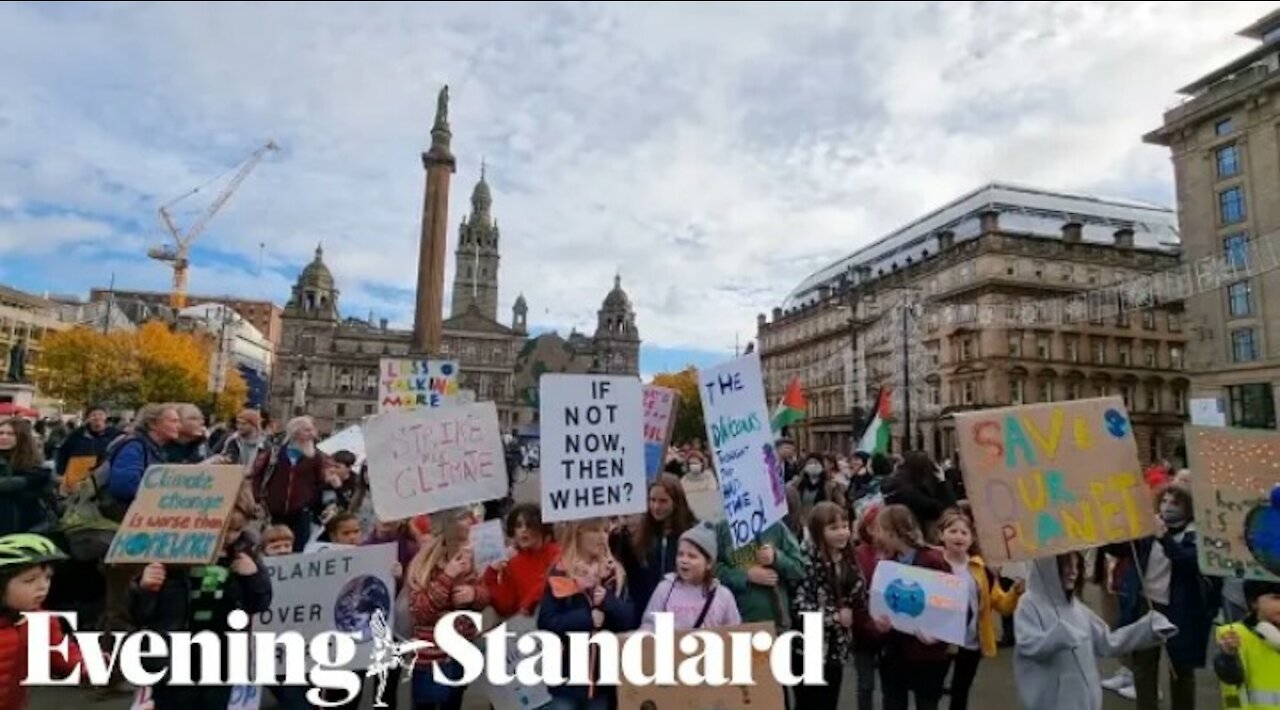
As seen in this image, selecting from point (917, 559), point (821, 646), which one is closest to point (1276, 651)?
point (917, 559)

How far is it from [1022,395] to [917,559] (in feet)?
167

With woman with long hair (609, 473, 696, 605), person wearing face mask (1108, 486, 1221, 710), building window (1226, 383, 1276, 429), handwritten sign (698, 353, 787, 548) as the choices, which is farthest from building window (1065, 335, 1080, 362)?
woman with long hair (609, 473, 696, 605)

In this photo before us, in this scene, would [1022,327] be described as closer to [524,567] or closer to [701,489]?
[701,489]

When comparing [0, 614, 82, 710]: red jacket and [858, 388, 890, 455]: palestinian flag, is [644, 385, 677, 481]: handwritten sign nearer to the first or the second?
[0, 614, 82, 710]: red jacket

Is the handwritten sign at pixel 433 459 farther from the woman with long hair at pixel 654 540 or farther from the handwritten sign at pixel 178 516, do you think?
the handwritten sign at pixel 178 516

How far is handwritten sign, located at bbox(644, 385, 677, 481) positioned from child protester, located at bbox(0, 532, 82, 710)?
4.27 m

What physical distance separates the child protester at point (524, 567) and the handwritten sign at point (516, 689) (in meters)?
0.09

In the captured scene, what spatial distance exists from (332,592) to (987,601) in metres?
4.01

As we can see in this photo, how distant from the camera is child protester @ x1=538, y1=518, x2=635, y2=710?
4289mm

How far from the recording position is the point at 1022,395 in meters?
50.8

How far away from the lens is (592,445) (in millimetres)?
5316

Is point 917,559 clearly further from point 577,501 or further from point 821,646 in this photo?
point 577,501

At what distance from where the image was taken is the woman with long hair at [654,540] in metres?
5.23

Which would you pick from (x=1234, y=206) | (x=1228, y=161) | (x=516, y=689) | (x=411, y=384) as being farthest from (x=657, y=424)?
(x=1228, y=161)
